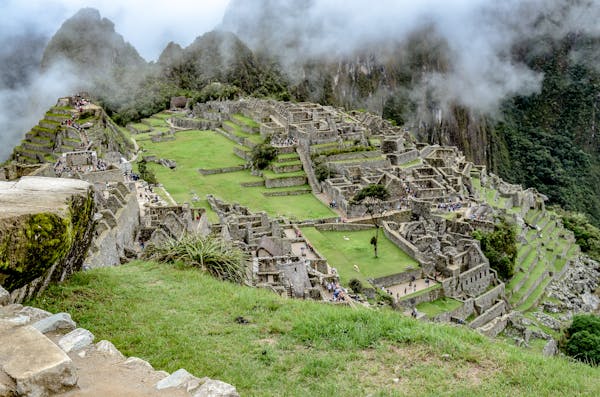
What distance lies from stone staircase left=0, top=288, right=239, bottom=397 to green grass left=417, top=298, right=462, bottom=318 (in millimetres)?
18380

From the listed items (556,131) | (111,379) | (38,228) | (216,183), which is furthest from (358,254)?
(556,131)

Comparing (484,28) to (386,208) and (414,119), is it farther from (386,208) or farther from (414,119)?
(386,208)

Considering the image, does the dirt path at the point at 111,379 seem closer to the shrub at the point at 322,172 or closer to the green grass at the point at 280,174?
the shrub at the point at 322,172

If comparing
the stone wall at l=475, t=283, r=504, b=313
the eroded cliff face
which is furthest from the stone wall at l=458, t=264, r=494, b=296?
the eroded cliff face

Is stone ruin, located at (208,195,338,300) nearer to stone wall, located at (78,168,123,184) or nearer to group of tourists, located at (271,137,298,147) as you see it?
stone wall, located at (78,168,123,184)

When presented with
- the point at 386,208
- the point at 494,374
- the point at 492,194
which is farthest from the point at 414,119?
the point at 494,374

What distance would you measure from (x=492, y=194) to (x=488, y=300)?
15991 mm

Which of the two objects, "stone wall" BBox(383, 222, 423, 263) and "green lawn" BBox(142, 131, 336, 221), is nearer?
"stone wall" BBox(383, 222, 423, 263)

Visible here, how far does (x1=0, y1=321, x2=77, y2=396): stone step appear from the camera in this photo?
14.1ft

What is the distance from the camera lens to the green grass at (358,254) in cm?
2489

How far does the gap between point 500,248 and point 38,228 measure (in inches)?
1008

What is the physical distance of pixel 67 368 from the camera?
458 cm

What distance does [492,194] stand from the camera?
132ft

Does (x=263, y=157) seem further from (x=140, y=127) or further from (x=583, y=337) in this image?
(x=583, y=337)
